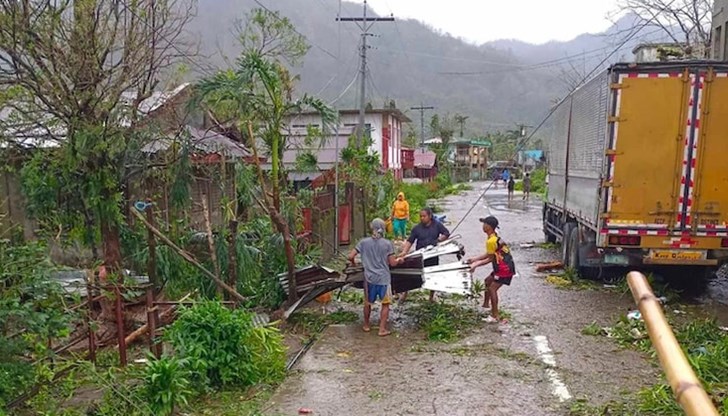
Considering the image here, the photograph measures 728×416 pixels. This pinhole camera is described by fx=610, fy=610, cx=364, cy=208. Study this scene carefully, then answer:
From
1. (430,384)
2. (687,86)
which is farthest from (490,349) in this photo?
(687,86)

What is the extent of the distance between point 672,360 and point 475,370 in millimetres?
5087

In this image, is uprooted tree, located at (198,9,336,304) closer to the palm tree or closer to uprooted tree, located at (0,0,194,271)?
the palm tree

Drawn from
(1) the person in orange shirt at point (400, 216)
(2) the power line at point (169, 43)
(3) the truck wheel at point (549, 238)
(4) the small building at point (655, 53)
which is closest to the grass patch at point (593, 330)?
(2) the power line at point (169, 43)

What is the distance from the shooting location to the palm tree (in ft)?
25.0

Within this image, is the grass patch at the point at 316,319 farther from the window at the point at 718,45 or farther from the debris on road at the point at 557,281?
the window at the point at 718,45

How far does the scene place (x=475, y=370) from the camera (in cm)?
639

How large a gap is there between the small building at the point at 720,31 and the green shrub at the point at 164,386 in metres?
15.1

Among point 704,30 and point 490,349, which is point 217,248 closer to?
point 490,349

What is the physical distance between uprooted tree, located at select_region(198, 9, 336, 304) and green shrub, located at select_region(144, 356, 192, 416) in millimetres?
3179

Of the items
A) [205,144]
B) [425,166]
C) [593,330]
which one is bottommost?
[425,166]

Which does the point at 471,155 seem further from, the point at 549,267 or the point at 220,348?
the point at 220,348

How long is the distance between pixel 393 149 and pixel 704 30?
21.5 meters

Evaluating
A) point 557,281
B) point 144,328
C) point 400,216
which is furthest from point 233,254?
point 400,216

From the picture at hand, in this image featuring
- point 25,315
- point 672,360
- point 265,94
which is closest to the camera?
point 672,360
